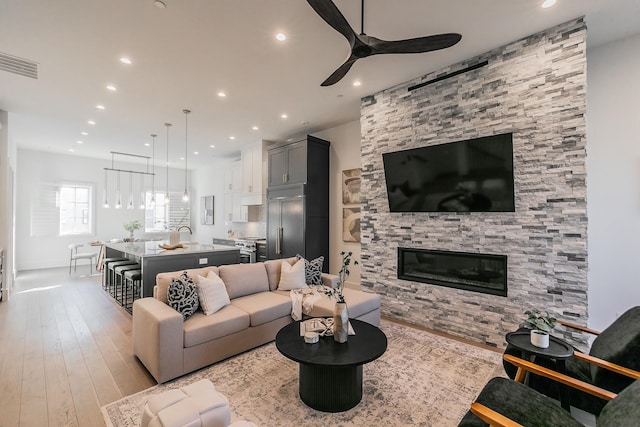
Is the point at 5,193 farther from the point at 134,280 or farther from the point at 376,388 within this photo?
the point at 376,388

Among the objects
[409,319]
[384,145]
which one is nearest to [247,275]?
[409,319]

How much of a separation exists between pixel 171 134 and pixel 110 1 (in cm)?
432

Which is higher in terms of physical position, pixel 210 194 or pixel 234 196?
pixel 210 194

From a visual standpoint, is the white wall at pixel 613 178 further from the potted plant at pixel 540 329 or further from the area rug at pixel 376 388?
the potted plant at pixel 540 329

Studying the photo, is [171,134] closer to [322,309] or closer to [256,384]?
[322,309]

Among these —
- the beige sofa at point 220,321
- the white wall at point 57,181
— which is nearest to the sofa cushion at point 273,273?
the beige sofa at point 220,321

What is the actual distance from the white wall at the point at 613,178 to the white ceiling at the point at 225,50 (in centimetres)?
32

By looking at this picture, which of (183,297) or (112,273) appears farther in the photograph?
(112,273)

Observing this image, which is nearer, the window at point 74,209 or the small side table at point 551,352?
the small side table at point 551,352

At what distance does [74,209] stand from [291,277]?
27.7 feet

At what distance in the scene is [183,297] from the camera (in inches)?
112

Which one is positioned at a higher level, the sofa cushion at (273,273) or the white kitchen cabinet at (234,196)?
the white kitchen cabinet at (234,196)

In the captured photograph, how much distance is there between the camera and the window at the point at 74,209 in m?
8.35

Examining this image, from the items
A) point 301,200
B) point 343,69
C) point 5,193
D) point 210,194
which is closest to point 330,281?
point 301,200
